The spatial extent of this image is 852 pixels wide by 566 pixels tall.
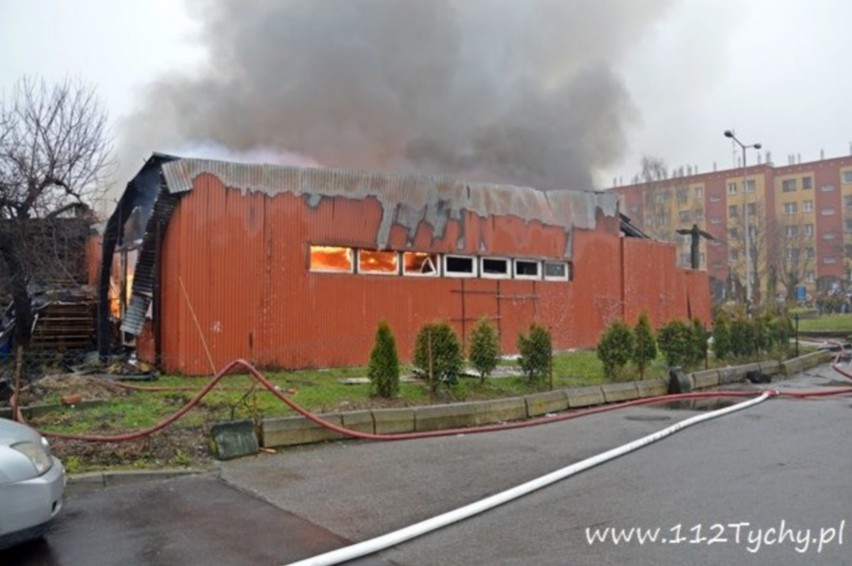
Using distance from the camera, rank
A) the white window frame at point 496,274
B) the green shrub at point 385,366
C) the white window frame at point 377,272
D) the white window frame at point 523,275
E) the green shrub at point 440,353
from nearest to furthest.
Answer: the green shrub at point 385,366, the green shrub at point 440,353, the white window frame at point 377,272, the white window frame at point 496,274, the white window frame at point 523,275

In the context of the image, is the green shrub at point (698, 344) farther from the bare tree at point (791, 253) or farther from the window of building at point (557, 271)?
the bare tree at point (791, 253)

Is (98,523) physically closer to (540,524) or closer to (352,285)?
(540,524)

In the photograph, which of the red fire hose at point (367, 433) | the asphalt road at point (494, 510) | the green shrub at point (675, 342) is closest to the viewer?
the asphalt road at point (494, 510)

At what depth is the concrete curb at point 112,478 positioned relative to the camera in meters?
5.92

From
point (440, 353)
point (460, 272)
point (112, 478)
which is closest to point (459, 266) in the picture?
point (460, 272)

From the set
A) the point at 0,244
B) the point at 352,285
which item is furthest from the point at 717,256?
the point at 0,244

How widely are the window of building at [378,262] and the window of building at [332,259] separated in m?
0.24

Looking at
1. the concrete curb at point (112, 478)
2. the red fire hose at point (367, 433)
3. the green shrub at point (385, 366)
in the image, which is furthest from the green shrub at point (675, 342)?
the concrete curb at point (112, 478)

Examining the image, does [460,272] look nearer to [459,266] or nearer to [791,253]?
[459,266]

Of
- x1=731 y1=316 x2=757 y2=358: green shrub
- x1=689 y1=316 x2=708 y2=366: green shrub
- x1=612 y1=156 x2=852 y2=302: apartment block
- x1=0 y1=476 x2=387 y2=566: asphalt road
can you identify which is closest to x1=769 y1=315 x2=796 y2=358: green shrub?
x1=731 y1=316 x2=757 y2=358: green shrub

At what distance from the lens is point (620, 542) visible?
4.37m

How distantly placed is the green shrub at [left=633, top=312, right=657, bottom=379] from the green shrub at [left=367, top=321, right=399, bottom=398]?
18.6 feet

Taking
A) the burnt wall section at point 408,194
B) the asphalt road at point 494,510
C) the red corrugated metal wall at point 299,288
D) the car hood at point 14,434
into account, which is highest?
the burnt wall section at point 408,194

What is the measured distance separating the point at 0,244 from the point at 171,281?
291 cm
